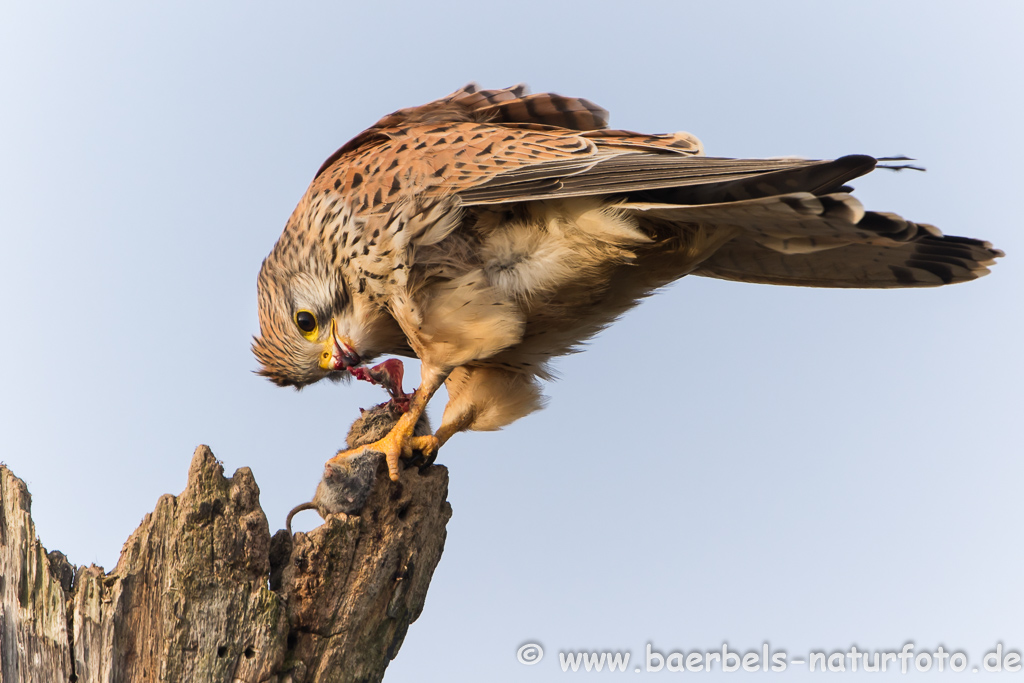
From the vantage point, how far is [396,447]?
3.52 meters

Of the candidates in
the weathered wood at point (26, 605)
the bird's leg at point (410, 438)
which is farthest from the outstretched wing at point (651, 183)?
the weathered wood at point (26, 605)

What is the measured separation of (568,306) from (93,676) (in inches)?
83.9

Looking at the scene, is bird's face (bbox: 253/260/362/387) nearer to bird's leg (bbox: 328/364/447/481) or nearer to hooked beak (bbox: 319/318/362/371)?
hooked beak (bbox: 319/318/362/371)

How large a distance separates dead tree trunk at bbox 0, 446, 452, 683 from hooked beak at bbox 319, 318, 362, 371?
2.75 ft

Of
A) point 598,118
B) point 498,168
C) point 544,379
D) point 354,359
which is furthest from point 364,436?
point 598,118

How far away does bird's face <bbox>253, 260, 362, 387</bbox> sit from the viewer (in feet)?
12.1

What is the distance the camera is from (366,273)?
11.5 ft

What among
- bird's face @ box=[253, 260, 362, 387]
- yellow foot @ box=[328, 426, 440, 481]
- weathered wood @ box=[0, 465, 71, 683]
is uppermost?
bird's face @ box=[253, 260, 362, 387]

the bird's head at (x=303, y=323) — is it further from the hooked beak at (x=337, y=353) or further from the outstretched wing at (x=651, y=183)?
the outstretched wing at (x=651, y=183)

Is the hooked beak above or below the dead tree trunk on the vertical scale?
above

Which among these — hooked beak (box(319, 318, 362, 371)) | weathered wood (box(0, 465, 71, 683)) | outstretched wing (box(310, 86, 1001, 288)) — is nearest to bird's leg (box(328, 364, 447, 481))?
hooked beak (box(319, 318, 362, 371))

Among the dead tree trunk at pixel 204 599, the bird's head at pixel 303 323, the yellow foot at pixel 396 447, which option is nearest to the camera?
the dead tree trunk at pixel 204 599

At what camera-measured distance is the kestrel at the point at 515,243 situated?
3.09 meters

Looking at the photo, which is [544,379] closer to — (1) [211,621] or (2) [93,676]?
(1) [211,621]
